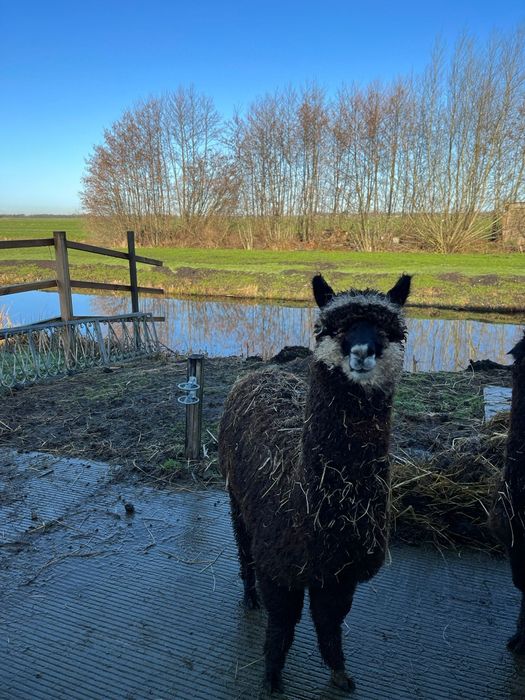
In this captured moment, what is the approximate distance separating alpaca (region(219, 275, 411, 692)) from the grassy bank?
13.9 m

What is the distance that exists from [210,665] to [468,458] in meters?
2.48

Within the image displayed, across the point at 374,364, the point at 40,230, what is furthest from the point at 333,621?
the point at 40,230

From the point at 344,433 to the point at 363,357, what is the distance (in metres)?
0.36

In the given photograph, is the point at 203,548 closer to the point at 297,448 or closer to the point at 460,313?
the point at 297,448

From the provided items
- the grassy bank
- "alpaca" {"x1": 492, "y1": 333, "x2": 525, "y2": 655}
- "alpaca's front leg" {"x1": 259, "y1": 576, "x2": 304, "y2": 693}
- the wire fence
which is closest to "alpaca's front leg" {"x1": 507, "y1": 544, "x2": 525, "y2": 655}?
"alpaca" {"x1": 492, "y1": 333, "x2": 525, "y2": 655}

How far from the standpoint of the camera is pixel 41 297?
18703 mm

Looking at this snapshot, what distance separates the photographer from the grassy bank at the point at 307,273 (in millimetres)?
17406

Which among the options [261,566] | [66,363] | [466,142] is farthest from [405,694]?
[466,142]

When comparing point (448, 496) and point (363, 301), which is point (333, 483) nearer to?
point (363, 301)

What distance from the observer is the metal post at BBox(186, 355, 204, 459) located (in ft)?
14.6

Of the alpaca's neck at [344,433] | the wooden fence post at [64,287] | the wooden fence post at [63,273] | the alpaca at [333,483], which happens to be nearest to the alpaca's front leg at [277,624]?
the alpaca at [333,483]

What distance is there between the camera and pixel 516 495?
7.97 ft

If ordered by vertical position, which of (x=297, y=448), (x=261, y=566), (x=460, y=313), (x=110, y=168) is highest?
(x=110, y=168)

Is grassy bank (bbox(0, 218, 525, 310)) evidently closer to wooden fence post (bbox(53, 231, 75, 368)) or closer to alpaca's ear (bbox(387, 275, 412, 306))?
wooden fence post (bbox(53, 231, 75, 368))
